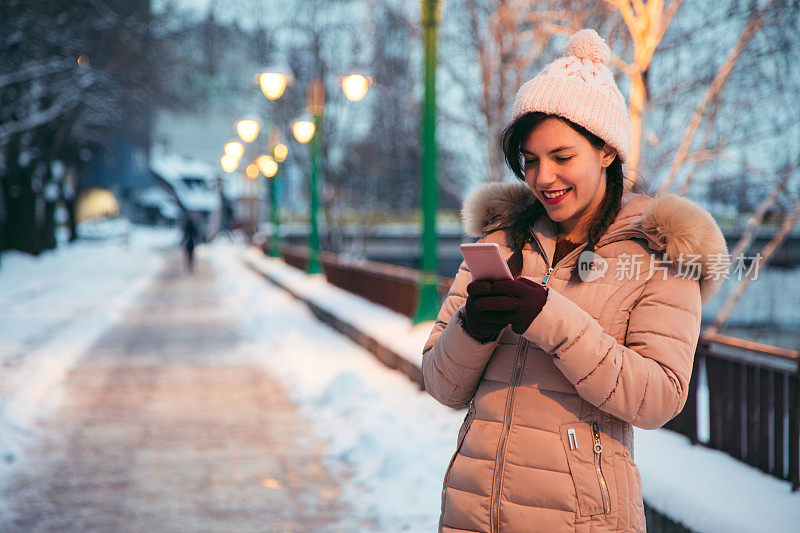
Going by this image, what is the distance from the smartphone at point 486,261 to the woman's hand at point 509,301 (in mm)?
20

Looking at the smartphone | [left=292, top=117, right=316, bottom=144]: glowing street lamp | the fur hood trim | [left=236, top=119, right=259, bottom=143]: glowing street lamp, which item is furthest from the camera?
[left=236, top=119, right=259, bottom=143]: glowing street lamp

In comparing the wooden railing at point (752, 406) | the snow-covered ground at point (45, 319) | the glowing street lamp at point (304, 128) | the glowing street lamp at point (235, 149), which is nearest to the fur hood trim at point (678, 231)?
the wooden railing at point (752, 406)

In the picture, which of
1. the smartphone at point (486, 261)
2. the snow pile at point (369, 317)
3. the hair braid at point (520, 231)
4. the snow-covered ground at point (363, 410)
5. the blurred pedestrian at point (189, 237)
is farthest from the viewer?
the blurred pedestrian at point (189, 237)

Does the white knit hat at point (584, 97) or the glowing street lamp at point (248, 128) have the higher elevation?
the glowing street lamp at point (248, 128)

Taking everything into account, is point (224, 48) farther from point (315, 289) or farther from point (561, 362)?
point (561, 362)

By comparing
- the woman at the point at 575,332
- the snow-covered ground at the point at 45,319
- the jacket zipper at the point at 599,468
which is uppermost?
the woman at the point at 575,332

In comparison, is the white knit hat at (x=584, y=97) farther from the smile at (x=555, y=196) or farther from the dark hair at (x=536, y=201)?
the smile at (x=555, y=196)

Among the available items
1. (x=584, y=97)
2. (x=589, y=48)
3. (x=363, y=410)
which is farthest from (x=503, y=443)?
(x=363, y=410)

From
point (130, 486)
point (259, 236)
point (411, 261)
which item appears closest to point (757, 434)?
point (130, 486)

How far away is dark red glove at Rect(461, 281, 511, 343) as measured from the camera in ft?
6.33

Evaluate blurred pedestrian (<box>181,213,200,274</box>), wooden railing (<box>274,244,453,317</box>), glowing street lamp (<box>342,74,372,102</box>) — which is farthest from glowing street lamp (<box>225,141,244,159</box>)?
glowing street lamp (<box>342,74,372,102</box>)

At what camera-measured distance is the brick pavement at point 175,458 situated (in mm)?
5164

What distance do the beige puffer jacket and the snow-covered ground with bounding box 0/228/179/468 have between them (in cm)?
509

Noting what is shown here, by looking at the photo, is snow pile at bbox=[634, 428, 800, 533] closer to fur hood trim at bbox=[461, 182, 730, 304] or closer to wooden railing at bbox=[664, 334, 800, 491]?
wooden railing at bbox=[664, 334, 800, 491]
